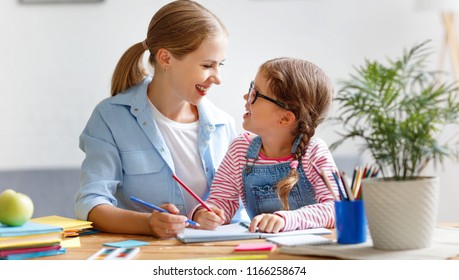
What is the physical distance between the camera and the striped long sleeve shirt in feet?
4.89

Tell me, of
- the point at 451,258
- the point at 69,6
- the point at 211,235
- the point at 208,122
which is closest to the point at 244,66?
the point at 69,6

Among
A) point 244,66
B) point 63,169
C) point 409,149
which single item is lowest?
point 63,169

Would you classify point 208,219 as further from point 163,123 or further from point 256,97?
point 163,123

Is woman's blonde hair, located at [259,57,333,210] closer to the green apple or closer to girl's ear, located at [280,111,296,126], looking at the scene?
girl's ear, located at [280,111,296,126]

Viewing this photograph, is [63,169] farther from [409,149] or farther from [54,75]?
[409,149]

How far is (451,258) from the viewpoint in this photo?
47.1 inches

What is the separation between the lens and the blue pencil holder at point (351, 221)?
1.29 meters

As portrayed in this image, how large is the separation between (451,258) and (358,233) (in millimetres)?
175

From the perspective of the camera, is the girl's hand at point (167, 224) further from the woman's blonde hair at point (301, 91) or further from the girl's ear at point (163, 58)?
the girl's ear at point (163, 58)

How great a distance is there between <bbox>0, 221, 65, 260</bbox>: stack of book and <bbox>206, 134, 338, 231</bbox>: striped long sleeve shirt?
466mm

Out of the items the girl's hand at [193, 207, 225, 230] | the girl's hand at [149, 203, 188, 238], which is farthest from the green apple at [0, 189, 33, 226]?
the girl's hand at [193, 207, 225, 230]

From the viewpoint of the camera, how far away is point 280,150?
66.7 inches

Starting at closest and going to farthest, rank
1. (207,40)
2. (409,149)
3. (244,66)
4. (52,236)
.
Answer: (409,149), (52,236), (207,40), (244,66)

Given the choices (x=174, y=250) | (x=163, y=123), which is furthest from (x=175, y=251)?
(x=163, y=123)
